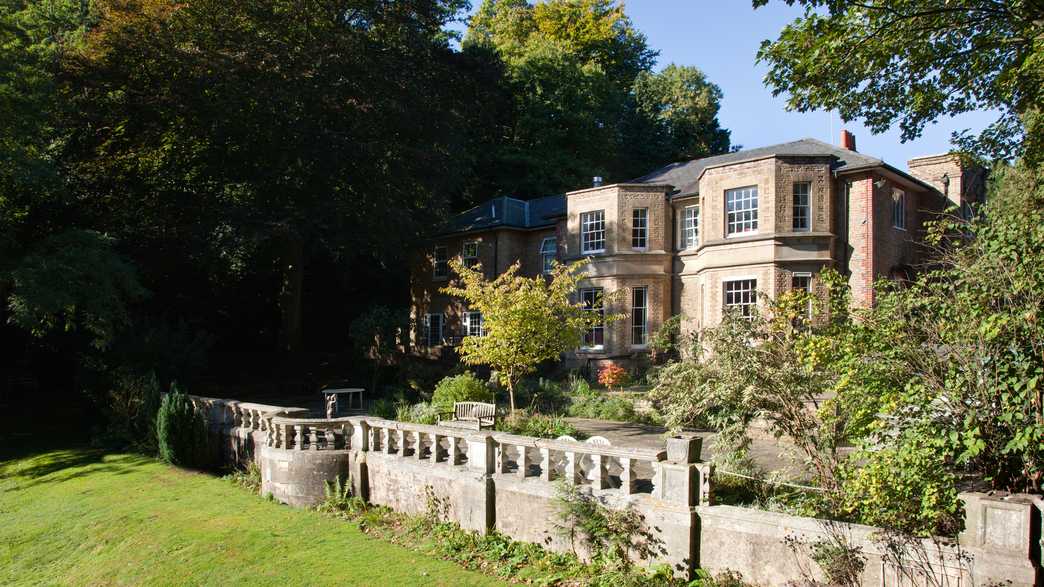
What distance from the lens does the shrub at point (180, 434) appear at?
17984 millimetres

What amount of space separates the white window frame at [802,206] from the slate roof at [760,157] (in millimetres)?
1061

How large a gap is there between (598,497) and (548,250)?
22.3 m

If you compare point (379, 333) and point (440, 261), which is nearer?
point (379, 333)

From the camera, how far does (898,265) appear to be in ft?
80.9

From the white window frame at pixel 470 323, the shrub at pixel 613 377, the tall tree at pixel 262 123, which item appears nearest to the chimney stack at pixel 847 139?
the shrub at pixel 613 377

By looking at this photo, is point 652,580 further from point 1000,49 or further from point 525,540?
point 1000,49

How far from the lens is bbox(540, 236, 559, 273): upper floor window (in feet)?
104

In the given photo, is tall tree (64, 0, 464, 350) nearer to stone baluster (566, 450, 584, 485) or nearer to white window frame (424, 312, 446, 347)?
white window frame (424, 312, 446, 347)

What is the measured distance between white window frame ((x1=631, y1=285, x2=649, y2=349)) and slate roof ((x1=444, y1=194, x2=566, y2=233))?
6644mm

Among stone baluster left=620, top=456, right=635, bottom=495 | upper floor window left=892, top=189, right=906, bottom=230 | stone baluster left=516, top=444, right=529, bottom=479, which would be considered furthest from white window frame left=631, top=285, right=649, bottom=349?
stone baluster left=620, top=456, right=635, bottom=495

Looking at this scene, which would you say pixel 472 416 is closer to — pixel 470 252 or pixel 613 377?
pixel 613 377

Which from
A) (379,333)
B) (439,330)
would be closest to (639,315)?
(379,333)

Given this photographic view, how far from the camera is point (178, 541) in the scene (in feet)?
41.7

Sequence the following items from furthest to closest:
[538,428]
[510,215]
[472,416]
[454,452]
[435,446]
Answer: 1. [510,215]
2. [472,416]
3. [538,428]
4. [435,446]
5. [454,452]
